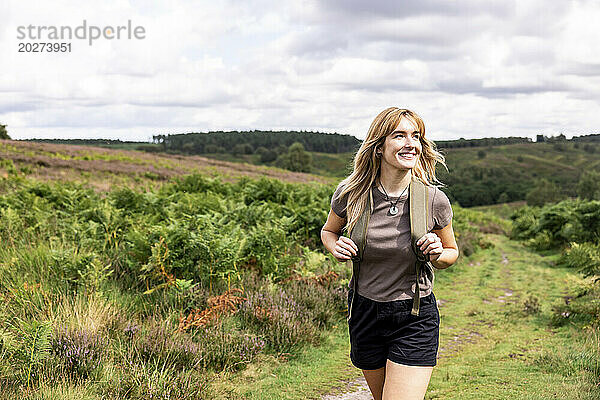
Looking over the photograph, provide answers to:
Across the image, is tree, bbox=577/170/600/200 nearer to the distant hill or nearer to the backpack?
the distant hill

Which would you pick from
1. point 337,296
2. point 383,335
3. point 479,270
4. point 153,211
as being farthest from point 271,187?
point 383,335

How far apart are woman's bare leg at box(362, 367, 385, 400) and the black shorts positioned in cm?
5

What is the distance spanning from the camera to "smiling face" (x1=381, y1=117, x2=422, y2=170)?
140 inches

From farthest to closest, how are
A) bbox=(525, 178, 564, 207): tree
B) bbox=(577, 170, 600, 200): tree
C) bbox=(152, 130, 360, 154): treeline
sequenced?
→ bbox=(152, 130, 360, 154): treeline
bbox=(577, 170, 600, 200): tree
bbox=(525, 178, 564, 207): tree

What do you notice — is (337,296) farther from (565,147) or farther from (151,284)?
(565,147)

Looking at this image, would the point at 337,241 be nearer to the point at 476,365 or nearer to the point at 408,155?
the point at 408,155

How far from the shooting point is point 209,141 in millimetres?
134000

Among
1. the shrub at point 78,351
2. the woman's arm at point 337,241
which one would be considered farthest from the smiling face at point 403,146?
the shrub at point 78,351

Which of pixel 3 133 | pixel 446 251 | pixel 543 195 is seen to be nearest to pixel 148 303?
pixel 446 251

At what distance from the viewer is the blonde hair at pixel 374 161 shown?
12.0 feet

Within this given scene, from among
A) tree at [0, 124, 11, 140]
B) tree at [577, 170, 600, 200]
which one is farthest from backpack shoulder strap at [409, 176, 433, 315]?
tree at [0, 124, 11, 140]

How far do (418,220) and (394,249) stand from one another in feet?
0.85

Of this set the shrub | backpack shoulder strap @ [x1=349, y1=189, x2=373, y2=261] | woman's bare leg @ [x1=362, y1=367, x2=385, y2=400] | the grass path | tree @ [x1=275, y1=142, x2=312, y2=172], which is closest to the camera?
backpack shoulder strap @ [x1=349, y1=189, x2=373, y2=261]

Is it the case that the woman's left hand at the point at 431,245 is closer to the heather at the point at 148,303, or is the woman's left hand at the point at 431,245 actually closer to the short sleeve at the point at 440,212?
the short sleeve at the point at 440,212
